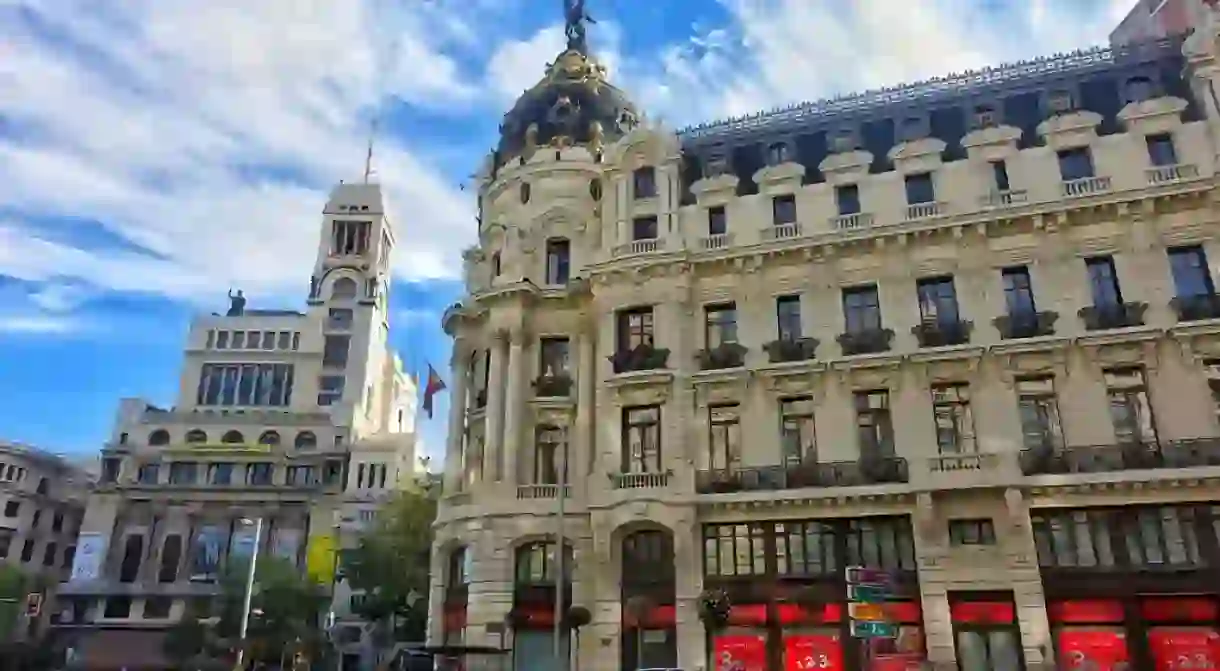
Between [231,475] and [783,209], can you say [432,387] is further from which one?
[231,475]

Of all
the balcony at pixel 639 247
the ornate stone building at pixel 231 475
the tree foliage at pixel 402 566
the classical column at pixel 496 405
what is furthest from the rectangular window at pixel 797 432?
the ornate stone building at pixel 231 475

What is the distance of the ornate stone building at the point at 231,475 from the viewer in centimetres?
6900

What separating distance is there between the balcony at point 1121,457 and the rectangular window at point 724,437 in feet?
33.2

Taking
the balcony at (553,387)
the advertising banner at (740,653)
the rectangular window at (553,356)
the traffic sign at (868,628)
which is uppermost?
the rectangular window at (553,356)

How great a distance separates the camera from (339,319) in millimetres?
92188

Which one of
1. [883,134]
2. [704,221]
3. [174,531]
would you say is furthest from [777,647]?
[174,531]

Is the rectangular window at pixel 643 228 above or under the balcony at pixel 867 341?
above

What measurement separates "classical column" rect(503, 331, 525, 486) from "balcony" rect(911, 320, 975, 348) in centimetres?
1651

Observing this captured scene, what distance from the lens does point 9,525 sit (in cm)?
7338

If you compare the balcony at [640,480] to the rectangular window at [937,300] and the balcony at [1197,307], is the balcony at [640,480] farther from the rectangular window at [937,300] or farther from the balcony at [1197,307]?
the balcony at [1197,307]

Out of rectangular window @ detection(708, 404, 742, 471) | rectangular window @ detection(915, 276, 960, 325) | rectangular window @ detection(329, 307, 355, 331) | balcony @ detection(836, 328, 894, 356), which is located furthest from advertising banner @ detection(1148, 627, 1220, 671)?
rectangular window @ detection(329, 307, 355, 331)

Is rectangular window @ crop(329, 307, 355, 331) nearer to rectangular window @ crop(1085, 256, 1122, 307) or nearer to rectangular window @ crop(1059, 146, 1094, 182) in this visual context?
rectangular window @ crop(1059, 146, 1094, 182)

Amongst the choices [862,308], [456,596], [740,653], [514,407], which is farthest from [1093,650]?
[456,596]

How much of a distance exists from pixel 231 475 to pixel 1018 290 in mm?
67266
